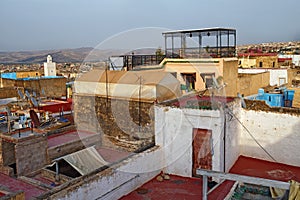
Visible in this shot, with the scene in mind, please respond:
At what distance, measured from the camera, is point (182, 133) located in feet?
30.2

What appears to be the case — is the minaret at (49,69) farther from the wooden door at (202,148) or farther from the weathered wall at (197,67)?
the wooden door at (202,148)

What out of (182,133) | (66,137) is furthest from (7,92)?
(182,133)

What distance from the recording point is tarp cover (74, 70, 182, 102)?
12.0 metres

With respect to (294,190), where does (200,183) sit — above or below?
below

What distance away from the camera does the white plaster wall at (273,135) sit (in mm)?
9367

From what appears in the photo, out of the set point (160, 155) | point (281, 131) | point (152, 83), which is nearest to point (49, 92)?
point (152, 83)

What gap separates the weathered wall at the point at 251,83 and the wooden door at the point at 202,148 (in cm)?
991

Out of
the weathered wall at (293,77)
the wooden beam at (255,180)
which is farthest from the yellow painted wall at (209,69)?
the wooden beam at (255,180)

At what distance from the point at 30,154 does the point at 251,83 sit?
13766 mm

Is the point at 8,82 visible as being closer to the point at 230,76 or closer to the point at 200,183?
the point at 230,76

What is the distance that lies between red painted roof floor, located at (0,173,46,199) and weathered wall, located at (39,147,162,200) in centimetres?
274

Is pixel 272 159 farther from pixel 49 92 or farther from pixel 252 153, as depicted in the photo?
pixel 49 92

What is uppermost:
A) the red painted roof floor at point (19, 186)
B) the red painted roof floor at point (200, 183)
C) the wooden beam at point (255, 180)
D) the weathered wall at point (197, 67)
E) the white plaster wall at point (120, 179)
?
the weathered wall at point (197, 67)

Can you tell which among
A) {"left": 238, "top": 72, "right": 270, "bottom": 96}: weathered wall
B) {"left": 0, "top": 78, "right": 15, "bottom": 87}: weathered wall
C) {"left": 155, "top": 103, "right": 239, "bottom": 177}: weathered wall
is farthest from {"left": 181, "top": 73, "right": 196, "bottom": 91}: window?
{"left": 0, "top": 78, "right": 15, "bottom": 87}: weathered wall
